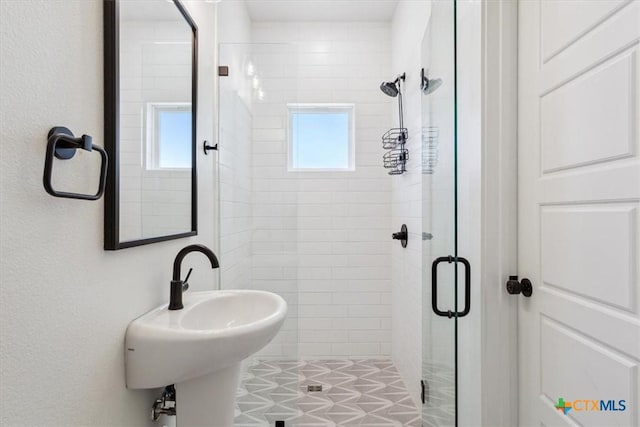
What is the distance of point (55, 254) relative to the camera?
2.43ft

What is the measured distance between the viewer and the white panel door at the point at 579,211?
2.83ft

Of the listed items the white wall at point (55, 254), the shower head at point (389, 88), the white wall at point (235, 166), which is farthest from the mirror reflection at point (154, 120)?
the shower head at point (389, 88)

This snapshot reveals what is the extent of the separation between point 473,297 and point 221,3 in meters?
2.13

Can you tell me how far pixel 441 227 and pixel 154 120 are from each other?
3.71ft

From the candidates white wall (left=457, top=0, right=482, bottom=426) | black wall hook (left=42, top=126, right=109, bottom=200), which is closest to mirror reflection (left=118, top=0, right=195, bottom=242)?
black wall hook (left=42, top=126, right=109, bottom=200)

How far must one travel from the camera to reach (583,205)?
101 centimetres

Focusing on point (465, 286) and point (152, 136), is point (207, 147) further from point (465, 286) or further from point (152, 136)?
point (465, 286)

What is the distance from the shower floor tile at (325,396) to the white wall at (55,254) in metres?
0.95

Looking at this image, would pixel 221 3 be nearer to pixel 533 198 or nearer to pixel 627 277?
pixel 533 198

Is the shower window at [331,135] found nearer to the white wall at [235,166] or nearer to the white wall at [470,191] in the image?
the white wall at [235,166]

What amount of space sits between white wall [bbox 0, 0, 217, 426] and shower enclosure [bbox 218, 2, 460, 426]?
1.00m

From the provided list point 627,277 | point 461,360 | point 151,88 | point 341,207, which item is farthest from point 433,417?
point 341,207

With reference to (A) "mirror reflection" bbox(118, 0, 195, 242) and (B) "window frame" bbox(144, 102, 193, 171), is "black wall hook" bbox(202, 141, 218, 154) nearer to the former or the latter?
(A) "mirror reflection" bbox(118, 0, 195, 242)

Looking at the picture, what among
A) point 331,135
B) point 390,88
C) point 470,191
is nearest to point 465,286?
point 470,191
